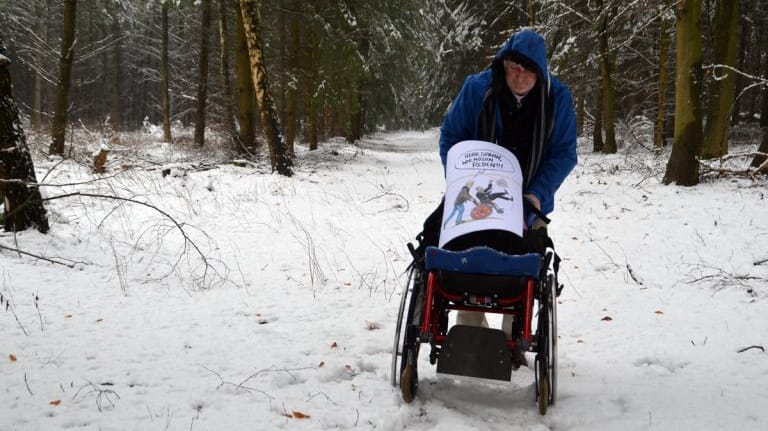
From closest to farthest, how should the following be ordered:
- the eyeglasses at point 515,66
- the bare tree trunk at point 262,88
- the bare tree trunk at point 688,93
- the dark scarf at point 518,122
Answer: the eyeglasses at point 515,66, the dark scarf at point 518,122, the bare tree trunk at point 688,93, the bare tree trunk at point 262,88

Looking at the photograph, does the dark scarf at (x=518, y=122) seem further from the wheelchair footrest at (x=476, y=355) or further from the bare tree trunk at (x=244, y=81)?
the bare tree trunk at (x=244, y=81)

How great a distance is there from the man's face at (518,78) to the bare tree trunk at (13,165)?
181 inches

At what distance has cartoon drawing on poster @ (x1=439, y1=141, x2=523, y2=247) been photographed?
254 cm

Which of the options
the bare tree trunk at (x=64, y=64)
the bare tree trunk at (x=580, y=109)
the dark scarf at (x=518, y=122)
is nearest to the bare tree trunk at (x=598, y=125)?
the bare tree trunk at (x=580, y=109)

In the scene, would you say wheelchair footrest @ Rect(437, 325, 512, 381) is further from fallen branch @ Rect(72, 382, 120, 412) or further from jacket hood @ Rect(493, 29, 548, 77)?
fallen branch @ Rect(72, 382, 120, 412)

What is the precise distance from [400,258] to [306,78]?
33.3 ft

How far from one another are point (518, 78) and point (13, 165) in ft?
17.0

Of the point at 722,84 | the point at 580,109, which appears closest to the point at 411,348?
the point at 722,84

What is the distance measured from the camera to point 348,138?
23.1m

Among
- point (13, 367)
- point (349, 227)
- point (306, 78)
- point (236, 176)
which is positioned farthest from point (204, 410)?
point (306, 78)

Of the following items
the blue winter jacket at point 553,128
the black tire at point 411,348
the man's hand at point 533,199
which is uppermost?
the blue winter jacket at point 553,128

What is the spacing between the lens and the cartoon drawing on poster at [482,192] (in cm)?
254

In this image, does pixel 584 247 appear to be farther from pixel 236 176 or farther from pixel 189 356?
pixel 236 176

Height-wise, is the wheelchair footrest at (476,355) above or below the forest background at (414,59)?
below
